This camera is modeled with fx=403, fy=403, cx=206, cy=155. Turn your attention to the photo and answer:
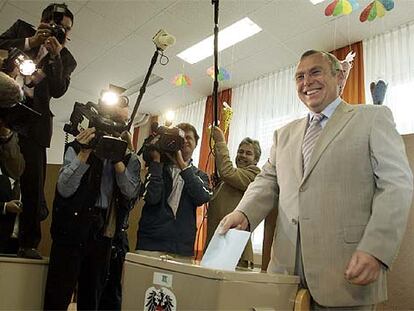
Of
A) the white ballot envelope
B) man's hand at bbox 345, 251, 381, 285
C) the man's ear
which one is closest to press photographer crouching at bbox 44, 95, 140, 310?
the white ballot envelope

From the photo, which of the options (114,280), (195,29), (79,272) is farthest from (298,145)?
(195,29)

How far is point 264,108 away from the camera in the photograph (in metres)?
4.48

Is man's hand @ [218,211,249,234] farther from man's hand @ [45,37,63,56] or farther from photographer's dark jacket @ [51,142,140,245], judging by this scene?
man's hand @ [45,37,63,56]

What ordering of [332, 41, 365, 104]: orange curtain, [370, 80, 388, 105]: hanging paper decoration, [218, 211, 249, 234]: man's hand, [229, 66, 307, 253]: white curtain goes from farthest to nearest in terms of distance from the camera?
1. [229, 66, 307, 253]: white curtain
2. [332, 41, 365, 104]: orange curtain
3. [370, 80, 388, 105]: hanging paper decoration
4. [218, 211, 249, 234]: man's hand

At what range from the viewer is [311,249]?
40.5 inches

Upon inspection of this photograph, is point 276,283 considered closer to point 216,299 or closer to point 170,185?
point 216,299

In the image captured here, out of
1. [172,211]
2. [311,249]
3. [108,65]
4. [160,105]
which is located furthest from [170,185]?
[160,105]

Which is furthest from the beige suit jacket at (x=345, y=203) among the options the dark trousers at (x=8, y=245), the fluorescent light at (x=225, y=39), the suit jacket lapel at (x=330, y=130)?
the fluorescent light at (x=225, y=39)

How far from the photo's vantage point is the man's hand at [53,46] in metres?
1.78

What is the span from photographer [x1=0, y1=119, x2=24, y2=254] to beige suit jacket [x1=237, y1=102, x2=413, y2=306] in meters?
1.09

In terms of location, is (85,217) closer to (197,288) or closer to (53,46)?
(53,46)

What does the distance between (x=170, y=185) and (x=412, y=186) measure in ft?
A: 3.76

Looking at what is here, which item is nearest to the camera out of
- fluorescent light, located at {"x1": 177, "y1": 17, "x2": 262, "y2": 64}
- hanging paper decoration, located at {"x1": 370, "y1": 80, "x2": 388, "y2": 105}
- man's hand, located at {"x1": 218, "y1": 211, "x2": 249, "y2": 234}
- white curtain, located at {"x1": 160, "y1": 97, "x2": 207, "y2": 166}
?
man's hand, located at {"x1": 218, "y1": 211, "x2": 249, "y2": 234}

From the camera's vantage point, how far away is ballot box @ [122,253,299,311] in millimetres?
814
